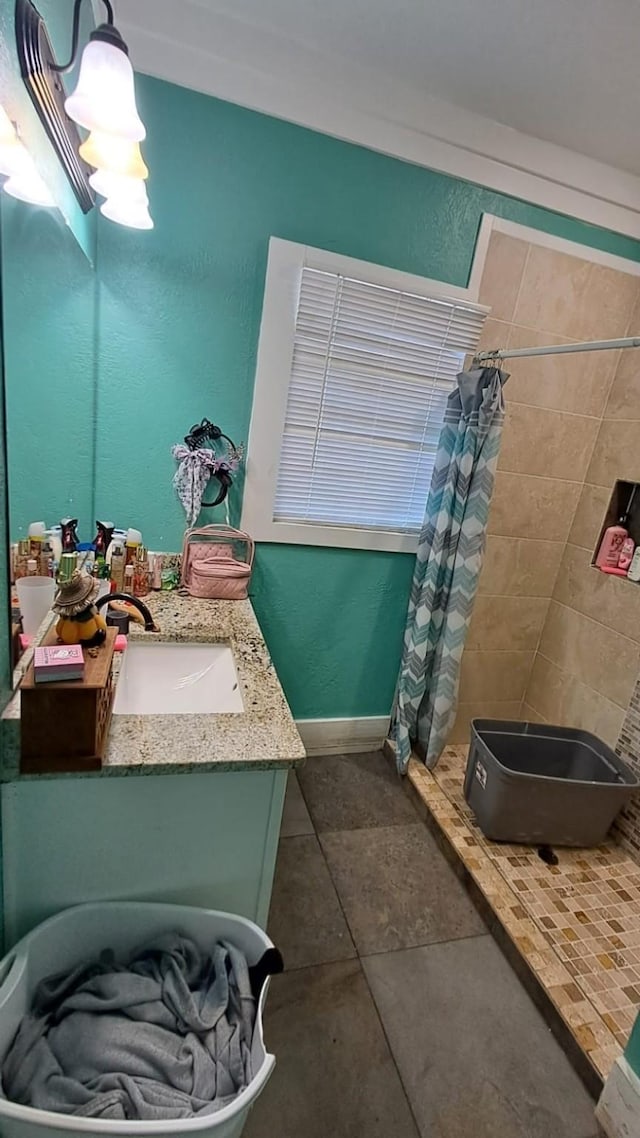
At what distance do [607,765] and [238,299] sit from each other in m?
2.16

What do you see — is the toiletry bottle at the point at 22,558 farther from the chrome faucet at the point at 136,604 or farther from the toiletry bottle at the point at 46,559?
the chrome faucet at the point at 136,604

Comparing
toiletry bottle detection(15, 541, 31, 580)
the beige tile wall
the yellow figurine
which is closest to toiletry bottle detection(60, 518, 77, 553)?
toiletry bottle detection(15, 541, 31, 580)

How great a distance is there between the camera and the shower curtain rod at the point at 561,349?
1404mm

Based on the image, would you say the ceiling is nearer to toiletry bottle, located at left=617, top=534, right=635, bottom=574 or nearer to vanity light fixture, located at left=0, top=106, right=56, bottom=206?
vanity light fixture, located at left=0, top=106, right=56, bottom=206

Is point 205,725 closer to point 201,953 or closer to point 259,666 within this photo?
point 259,666

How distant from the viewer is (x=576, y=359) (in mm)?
2111

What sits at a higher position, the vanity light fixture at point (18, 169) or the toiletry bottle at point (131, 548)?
the vanity light fixture at point (18, 169)

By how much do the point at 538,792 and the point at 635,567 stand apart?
97 cm

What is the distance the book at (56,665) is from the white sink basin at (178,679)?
0.45 m

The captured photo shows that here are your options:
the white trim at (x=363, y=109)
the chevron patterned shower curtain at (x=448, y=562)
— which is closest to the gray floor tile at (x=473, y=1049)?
the chevron patterned shower curtain at (x=448, y=562)

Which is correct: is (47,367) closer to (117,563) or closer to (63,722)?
(117,563)

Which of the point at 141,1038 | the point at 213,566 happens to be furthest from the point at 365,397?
the point at 141,1038

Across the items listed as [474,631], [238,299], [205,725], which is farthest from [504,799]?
[238,299]

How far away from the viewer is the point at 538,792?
1.76m
